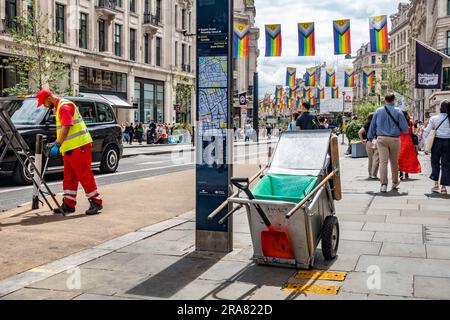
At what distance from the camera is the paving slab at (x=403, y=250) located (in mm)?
5428

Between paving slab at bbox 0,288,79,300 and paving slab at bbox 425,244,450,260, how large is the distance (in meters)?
3.40

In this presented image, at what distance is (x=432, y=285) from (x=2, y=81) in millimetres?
30439

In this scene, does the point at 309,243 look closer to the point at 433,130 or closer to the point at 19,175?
the point at 433,130

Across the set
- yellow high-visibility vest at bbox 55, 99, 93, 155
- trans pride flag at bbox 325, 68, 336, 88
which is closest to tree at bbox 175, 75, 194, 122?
trans pride flag at bbox 325, 68, 336, 88

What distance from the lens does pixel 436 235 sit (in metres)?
6.37

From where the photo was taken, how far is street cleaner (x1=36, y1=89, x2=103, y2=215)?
25.1 ft

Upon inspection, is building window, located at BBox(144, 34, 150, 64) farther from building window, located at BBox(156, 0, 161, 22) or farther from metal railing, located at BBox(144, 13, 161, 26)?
building window, located at BBox(156, 0, 161, 22)

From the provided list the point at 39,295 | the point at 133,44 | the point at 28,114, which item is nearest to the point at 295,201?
the point at 39,295

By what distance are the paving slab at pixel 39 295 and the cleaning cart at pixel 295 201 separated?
1.30 metres

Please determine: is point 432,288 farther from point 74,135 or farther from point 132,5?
point 132,5

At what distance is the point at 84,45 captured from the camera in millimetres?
38562

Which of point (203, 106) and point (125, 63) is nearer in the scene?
point (203, 106)

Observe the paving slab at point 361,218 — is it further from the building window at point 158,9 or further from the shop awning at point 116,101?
the building window at point 158,9
